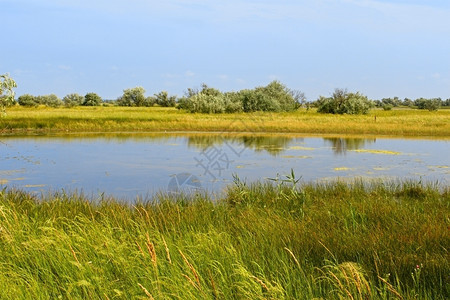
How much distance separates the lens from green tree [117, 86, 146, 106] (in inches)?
2731

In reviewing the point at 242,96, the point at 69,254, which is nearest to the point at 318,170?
the point at 69,254

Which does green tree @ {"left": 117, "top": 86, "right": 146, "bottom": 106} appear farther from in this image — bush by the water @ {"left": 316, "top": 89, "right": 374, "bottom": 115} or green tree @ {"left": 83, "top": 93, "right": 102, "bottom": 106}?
bush by the water @ {"left": 316, "top": 89, "right": 374, "bottom": 115}

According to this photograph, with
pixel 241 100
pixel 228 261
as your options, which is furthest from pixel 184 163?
pixel 241 100

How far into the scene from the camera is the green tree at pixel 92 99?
Answer: 67.6 metres

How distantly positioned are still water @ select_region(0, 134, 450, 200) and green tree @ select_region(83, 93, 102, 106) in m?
47.2

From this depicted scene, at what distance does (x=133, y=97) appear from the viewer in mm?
70438

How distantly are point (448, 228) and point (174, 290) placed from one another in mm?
3018

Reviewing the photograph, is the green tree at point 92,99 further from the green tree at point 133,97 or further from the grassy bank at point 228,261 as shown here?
the grassy bank at point 228,261

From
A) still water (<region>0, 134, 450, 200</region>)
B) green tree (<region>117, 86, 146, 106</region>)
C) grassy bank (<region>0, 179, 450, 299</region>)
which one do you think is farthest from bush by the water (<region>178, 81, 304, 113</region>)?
grassy bank (<region>0, 179, 450, 299</region>)

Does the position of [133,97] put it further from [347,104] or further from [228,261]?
[228,261]

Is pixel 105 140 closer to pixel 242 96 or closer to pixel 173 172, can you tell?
pixel 173 172

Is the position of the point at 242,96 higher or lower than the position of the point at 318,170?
higher

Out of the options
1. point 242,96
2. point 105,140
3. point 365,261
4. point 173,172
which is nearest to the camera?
point 365,261

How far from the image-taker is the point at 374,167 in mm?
13547
